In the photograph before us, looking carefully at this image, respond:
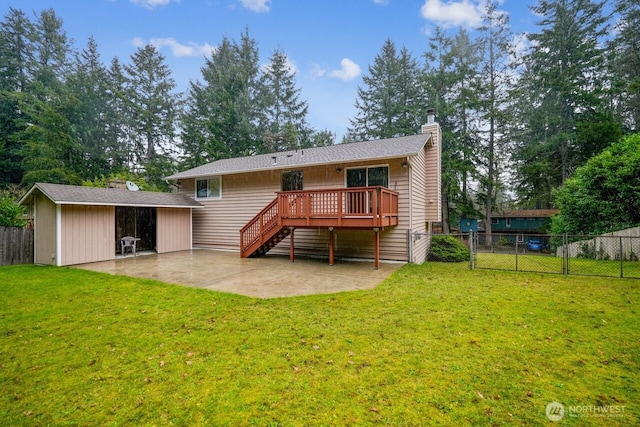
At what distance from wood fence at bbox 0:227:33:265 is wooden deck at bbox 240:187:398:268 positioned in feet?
25.2

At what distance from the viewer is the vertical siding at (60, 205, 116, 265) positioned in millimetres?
9086

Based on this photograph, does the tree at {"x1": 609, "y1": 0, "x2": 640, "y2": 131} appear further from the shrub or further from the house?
the house

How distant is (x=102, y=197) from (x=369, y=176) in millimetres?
9571

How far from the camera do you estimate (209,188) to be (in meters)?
13.6

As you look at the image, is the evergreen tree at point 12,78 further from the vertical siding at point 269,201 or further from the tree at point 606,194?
the tree at point 606,194

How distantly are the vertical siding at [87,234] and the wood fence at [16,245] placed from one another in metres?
1.86

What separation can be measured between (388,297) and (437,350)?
85.6 inches

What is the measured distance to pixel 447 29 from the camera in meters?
21.7

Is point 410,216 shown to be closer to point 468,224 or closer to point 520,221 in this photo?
point 468,224

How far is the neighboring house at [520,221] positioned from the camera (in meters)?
25.8

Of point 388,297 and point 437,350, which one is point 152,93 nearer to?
point 388,297

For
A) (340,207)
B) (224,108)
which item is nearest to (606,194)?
(340,207)

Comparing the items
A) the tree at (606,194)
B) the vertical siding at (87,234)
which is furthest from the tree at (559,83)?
the vertical siding at (87,234)

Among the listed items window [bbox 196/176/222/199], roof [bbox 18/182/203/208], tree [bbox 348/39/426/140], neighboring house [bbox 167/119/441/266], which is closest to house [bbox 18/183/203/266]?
roof [bbox 18/182/203/208]
